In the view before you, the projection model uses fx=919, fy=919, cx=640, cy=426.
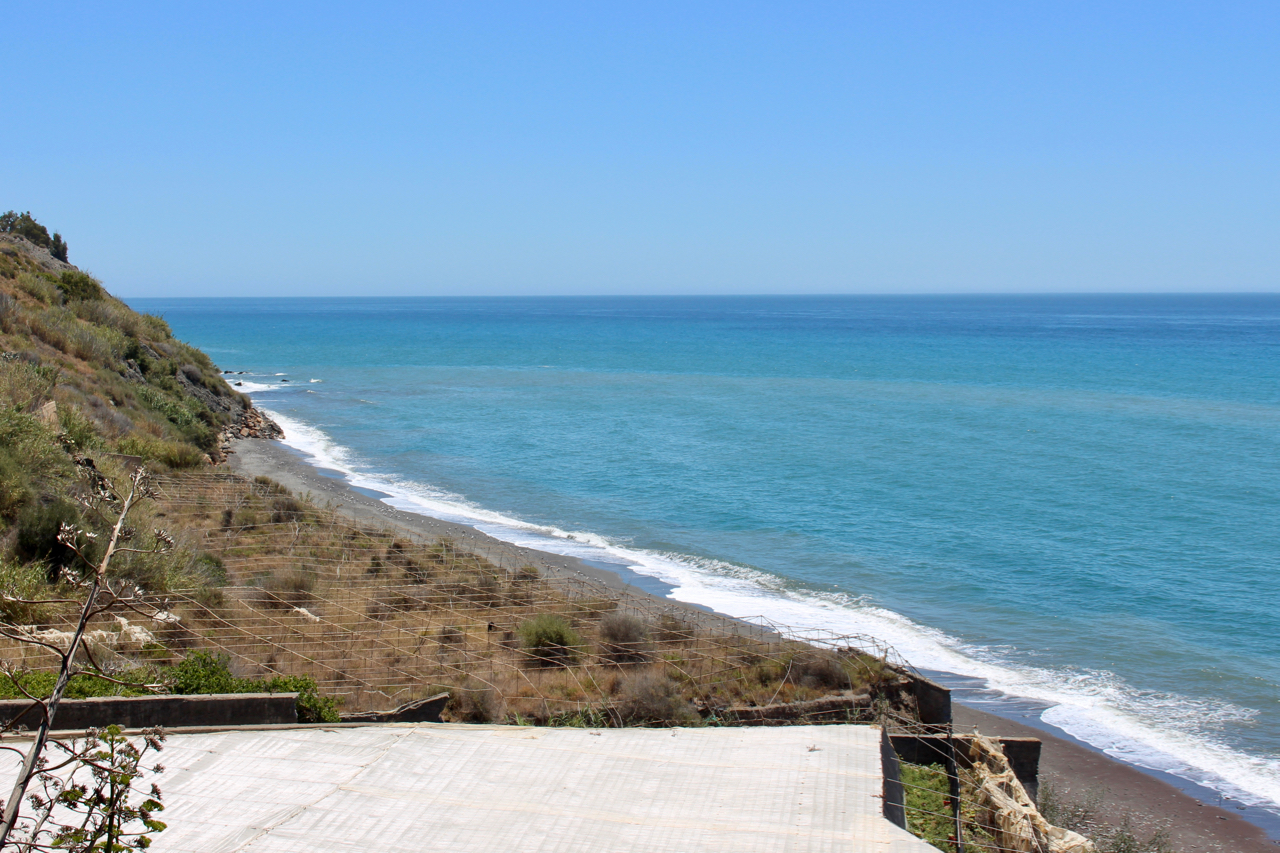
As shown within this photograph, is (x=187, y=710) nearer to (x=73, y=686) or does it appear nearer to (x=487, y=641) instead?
(x=73, y=686)

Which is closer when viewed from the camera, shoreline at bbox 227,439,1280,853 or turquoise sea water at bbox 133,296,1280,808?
shoreline at bbox 227,439,1280,853

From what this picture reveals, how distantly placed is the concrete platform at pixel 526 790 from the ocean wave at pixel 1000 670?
294 inches

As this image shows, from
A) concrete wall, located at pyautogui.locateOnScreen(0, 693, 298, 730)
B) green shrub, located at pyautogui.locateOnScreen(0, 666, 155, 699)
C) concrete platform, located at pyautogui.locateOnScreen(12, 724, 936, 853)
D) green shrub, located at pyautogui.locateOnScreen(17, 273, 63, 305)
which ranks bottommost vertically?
concrete platform, located at pyautogui.locateOnScreen(12, 724, 936, 853)

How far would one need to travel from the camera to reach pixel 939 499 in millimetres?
36031

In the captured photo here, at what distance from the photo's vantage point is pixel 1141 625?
23172mm

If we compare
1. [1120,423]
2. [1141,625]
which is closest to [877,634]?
[1141,625]

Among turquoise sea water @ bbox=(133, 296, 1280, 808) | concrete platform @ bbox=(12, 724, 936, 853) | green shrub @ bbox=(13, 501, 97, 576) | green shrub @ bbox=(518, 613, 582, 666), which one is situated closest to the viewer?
concrete platform @ bbox=(12, 724, 936, 853)

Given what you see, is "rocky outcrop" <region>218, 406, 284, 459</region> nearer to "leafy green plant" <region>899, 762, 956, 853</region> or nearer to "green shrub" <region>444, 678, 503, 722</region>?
"green shrub" <region>444, 678, 503, 722</region>

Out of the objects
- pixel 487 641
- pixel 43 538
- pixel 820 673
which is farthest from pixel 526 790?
pixel 43 538

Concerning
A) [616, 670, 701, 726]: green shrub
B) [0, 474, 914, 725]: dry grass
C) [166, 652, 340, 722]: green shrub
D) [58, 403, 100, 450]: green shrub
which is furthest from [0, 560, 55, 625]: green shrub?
[616, 670, 701, 726]: green shrub

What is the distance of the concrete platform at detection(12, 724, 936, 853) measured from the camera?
10266 millimetres

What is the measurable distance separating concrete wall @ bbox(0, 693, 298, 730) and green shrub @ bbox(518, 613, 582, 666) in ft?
18.4

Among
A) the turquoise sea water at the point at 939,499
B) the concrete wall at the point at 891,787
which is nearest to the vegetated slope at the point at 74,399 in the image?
the turquoise sea water at the point at 939,499

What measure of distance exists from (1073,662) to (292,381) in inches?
2763
